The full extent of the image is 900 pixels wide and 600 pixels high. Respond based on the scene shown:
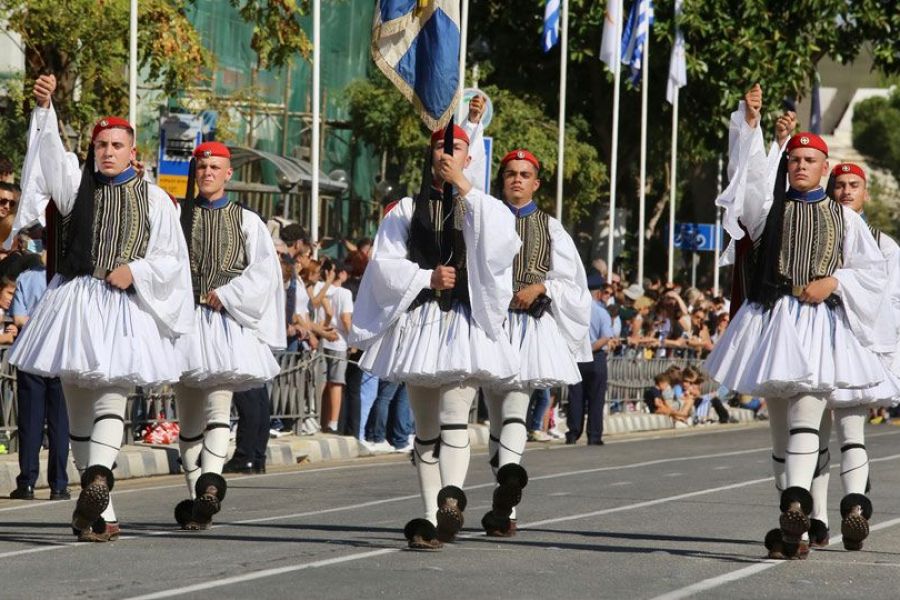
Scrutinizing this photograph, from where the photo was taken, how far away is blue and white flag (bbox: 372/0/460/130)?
12250 mm

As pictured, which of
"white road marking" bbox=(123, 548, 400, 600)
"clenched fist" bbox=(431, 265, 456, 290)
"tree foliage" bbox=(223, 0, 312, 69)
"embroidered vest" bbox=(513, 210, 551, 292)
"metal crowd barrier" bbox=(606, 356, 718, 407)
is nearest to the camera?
"white road marking" bbox=(123, 548, 400, 600)

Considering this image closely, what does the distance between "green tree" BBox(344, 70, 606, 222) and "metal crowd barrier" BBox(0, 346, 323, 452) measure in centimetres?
1822

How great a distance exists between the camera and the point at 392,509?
46.0 ft

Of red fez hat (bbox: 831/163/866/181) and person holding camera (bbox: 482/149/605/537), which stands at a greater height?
red fez hat (bbox: 831/163/866/181)

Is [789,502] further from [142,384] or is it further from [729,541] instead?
[142,384]

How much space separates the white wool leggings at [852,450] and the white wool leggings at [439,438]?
2144mm

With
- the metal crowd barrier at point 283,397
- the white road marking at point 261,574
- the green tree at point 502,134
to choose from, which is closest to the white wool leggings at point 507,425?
the white road marking at point 261,574

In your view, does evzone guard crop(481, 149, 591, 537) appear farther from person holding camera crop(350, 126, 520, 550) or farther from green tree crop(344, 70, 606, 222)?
green tree crop(344, 70, 606, 222)

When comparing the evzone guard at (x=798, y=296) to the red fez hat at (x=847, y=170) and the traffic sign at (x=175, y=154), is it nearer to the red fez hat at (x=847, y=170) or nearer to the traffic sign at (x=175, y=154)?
the red fez hat at (x=847, y=170)

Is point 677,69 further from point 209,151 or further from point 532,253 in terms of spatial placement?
point 209,151

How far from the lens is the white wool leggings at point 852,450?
11.5 meters

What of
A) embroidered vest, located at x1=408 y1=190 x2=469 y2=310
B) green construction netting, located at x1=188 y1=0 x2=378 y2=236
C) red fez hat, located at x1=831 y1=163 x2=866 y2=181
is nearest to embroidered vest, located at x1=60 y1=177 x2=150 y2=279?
embroidered vest, located at x1=408 y1=190 x2=469 y2=310

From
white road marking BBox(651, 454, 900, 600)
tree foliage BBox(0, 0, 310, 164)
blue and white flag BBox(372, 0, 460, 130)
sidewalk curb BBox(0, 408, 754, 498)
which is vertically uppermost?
tree foliage BBox(0, 0, 310, 164)

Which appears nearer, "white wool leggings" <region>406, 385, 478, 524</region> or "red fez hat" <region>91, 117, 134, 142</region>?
"white wool leggings" <region>406, 385, 478, 524</region>
